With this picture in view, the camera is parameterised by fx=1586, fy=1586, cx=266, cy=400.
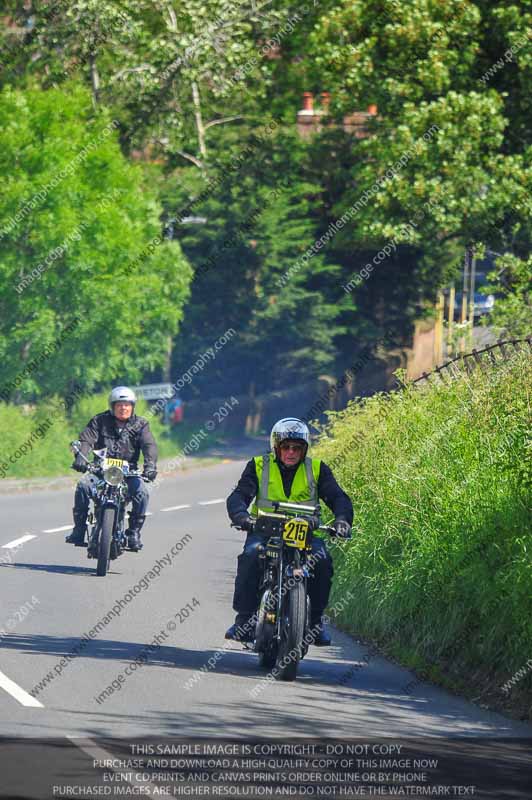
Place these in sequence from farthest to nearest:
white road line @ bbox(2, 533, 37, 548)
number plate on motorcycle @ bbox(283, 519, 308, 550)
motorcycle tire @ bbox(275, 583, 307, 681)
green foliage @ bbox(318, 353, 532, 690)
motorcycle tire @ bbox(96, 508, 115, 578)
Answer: white road line @ bbox(2, 533, 37, 548) < motorcycle tire @ bbox(96, 508, 115, 578) < green foliage @ bbox(318, 353, 532, 690) < number plate on motorcycle @ bbox(283, 519, 308, 550) < motorcycle tire @ bbox(275, 583, 307, 681)

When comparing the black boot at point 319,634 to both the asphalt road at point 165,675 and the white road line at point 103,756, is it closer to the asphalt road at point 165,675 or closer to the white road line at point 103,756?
the asphalt road at point 165,675

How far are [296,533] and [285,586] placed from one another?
388mm

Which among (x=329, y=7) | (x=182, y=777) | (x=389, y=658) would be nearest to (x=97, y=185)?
(x=329, y=7)

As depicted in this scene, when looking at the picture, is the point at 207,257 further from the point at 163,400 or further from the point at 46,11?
the point at 46,11

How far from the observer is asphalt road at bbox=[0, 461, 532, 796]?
9617 mm

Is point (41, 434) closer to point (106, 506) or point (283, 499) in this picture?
point (106, 506)

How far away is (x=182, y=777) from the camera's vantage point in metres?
8.10

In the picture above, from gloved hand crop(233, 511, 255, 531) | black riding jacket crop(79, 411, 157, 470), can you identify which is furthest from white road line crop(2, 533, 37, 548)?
gloved hand crop(233, 511, 255, 531)

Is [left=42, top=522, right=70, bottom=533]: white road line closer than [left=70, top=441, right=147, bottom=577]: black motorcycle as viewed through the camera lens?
No

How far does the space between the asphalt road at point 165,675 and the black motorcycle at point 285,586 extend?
249 mm

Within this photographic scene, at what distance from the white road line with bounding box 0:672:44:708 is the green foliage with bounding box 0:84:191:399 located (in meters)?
22.6

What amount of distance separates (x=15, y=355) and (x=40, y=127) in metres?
4.90

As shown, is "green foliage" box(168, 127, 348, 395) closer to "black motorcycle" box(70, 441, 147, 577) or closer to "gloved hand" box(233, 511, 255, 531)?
"black motorcycle" box(70, 441, 147, 577)

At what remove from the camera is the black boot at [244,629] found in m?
11.7
